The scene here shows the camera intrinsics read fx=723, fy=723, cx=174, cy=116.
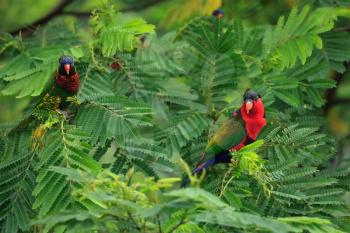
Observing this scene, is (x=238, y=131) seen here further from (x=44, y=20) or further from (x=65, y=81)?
(x=44, y=20)

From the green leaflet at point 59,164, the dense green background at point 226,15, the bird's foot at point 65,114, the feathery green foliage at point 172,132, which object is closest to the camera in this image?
the feathery green foliage at point 172,132

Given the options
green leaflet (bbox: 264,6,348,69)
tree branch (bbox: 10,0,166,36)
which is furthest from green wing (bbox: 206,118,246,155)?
tree branch (bbox: 10,0,166,36)

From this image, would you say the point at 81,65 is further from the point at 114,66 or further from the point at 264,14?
the point at 264,14

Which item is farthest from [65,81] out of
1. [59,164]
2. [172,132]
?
[59,164]

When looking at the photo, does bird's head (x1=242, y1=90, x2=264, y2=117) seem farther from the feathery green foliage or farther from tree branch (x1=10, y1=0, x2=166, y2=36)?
tree branch (x1=10, y1=0, x2=166, y2=36)

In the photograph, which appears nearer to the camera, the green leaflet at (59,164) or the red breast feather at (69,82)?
the green leaflet at (59,164)

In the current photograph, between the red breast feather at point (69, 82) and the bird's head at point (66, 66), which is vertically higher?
the bird's head at point (66, 66)

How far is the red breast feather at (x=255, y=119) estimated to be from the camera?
4679mm

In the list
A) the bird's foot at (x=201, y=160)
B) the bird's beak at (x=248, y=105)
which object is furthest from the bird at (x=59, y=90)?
the bird's beak at (x=248, y=105)

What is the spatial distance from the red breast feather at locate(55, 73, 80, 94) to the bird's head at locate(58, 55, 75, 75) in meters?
0.03

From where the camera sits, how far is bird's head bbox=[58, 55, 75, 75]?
178 inches

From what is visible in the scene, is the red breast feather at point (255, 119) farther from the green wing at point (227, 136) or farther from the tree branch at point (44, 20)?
the tree branch at point (44, 20)

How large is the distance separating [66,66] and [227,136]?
112 centimetres

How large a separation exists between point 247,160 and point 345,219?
2.98 feet
